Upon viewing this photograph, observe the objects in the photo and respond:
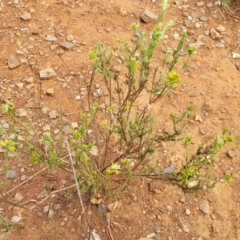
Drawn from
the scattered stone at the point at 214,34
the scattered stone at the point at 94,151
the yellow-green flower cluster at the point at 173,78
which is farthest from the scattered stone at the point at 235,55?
the yellow-green flower cluster at the point at 173,78

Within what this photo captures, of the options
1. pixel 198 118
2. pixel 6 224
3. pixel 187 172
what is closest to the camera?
pixel 187 172

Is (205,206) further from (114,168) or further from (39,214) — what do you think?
(39,214)

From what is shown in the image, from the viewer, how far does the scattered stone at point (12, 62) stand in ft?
8.50

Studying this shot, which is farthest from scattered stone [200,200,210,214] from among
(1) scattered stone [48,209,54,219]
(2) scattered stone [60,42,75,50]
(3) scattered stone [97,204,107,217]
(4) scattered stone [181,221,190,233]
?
(2) scattered stone [60,42,75,50]

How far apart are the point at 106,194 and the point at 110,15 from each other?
56.6 inches

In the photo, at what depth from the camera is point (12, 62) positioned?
8.54 feet

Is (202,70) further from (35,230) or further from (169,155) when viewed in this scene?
(35,230)

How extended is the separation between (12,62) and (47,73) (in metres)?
0.24

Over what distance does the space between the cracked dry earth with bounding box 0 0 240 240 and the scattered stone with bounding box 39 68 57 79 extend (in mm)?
11

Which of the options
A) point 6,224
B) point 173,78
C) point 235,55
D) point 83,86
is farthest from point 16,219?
point 235,55

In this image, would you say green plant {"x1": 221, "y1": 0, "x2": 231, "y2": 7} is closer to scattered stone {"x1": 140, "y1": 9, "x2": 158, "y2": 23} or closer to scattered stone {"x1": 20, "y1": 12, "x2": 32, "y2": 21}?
scattered stone {"x1": 140, "y1": 9, "x2": 158, "y2": 23}

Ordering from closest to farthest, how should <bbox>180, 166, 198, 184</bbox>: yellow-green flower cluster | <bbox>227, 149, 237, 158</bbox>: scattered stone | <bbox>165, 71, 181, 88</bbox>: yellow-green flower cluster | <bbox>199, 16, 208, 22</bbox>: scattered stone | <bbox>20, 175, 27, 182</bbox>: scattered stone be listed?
<bbox>165, 71, 181, 88</bbox>: yellow-green flower cluster, <bbox>180, 166, 198, 184</bbox>: yellow-green flower cluster, <bbox>20, 175, 27, 182</bbox>: scattered stone, <bbox>227, 149, 237, 158</bbox>: scattered stone, <bbox>199, 16, 208, 22</bbox>: scattered stone

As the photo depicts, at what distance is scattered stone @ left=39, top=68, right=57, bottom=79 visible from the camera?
2.54 m

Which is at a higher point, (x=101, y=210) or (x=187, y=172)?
(x=187, y=172)
